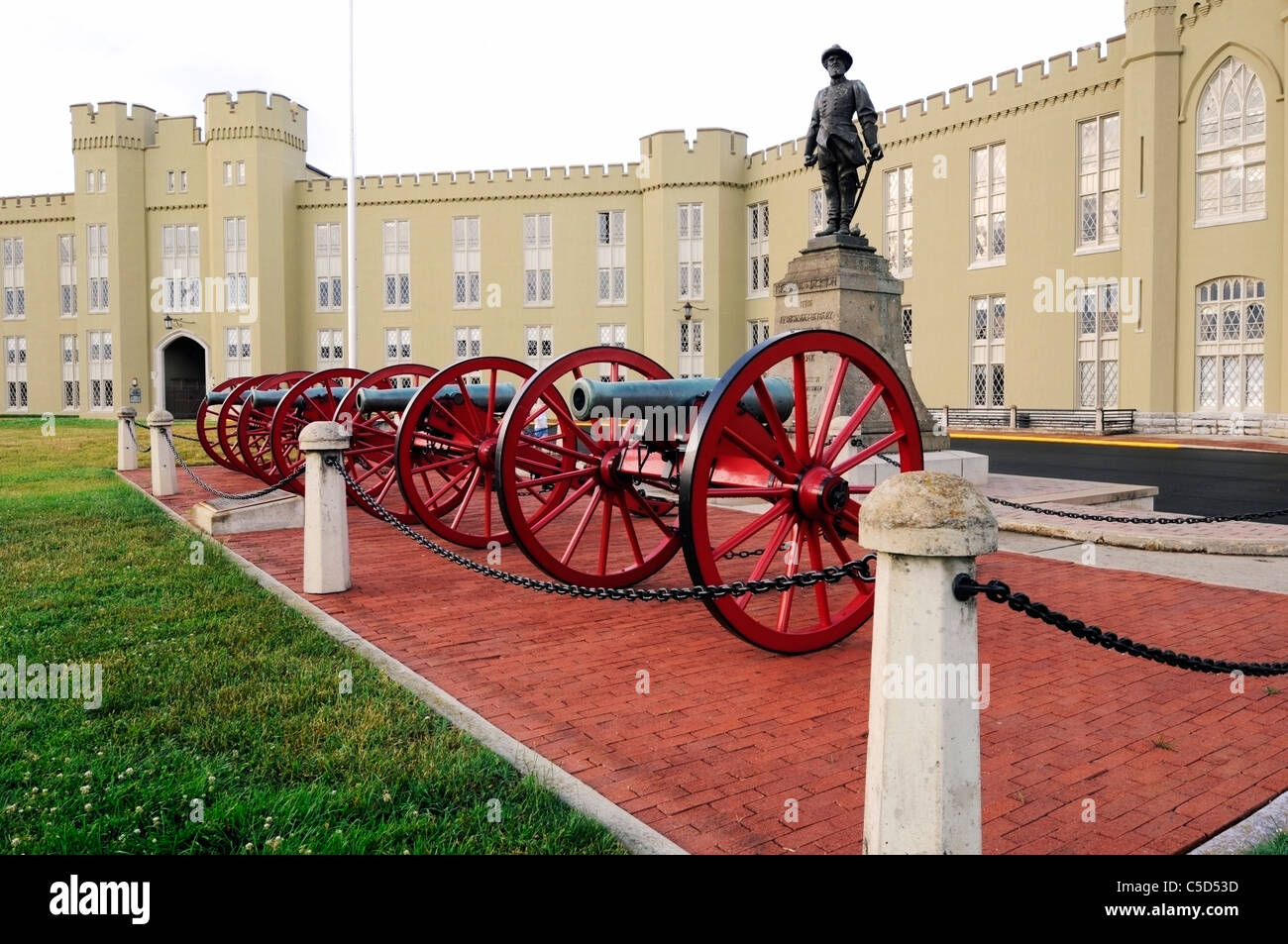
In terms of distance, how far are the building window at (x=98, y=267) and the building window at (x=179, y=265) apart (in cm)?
252

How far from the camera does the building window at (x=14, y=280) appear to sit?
138ft

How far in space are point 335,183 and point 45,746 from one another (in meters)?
38.5

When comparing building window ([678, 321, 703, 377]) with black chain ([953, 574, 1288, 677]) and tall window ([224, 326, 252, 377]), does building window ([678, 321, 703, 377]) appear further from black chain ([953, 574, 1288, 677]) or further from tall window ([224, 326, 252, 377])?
black chain ([953, 574, 1288, 677])

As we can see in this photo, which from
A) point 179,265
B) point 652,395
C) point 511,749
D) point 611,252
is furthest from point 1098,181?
point 179,265

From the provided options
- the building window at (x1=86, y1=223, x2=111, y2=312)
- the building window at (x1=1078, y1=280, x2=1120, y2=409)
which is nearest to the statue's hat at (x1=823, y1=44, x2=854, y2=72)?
the building window at (x1=1078, y1=280, x2=1120, y2=409)

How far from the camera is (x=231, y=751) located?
348cm

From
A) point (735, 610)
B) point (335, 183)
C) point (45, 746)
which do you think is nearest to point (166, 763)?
point (45, 746)

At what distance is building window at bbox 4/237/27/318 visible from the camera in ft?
138

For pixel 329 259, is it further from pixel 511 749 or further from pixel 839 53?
pixel 511 749

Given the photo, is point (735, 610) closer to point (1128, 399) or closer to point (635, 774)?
point (635, 774)

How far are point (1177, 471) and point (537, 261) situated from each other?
2762 centimetres

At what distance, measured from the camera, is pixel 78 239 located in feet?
130

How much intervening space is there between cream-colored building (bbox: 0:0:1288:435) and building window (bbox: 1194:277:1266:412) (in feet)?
0.16

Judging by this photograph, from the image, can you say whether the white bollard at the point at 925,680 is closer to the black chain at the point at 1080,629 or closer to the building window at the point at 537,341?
the black chain at the point at 1080,629
